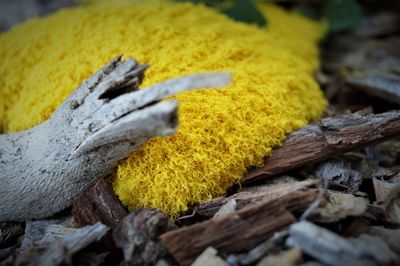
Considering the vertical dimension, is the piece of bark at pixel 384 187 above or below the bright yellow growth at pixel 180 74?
below

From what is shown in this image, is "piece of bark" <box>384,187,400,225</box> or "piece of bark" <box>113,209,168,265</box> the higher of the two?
"piece of bark" <box>113,209,168,265</box>

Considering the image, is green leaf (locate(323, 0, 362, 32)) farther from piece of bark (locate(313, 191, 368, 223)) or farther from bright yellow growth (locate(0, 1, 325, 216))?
piece of bark (locate(313, 191, 368, 223))

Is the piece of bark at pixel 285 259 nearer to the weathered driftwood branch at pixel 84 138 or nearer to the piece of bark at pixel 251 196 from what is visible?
the piece of bark at pixel 251 196

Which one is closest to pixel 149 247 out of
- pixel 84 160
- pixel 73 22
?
pixel 84 160

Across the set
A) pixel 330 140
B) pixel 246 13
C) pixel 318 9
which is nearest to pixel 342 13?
pixel 318 9

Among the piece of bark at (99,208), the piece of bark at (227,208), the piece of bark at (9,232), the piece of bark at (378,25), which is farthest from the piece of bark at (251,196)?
the piece of bark at (378,25)

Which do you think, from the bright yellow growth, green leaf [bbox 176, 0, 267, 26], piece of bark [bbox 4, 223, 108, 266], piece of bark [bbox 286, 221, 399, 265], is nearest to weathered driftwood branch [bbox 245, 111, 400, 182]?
the bright yellow growth
